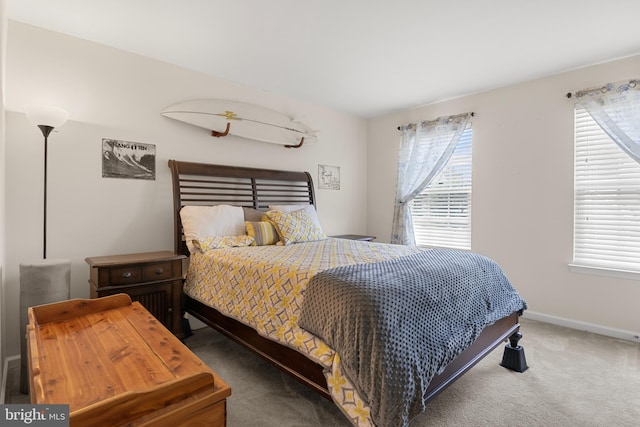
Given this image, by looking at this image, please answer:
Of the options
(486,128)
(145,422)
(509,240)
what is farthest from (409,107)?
(145,422)

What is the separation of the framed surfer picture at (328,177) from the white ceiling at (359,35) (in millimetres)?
1239

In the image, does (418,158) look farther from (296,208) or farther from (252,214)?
(252,214)

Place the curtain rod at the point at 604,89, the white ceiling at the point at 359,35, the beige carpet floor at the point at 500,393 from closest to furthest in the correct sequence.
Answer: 1. the beige carpet floor at the point at 500,393
2. the white ceiling at the point at 359,35
3. the curtain rod at the point at 604,89

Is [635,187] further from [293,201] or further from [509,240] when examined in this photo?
[293,201]

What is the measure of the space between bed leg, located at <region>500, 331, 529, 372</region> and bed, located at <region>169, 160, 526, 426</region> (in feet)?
0.04

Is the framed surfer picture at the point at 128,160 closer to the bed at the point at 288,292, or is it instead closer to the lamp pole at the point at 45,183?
the bed at the point at 288,292

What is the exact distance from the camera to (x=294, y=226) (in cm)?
310

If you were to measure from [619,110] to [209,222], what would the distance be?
3.74m

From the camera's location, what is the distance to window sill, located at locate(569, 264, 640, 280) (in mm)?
2832

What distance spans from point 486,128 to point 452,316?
2775mm

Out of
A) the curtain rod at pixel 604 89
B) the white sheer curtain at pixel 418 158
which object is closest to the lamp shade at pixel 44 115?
the white sheer curtain at pixel 418 158

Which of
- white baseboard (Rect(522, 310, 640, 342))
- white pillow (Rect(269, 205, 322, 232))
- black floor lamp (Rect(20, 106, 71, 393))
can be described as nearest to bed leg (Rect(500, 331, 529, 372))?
white baseboard (Rect(522, 310, 640, 342))

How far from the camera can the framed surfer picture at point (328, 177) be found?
4359 millimetres

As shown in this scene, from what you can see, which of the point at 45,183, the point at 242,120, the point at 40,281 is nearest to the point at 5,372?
the point at 40,281
